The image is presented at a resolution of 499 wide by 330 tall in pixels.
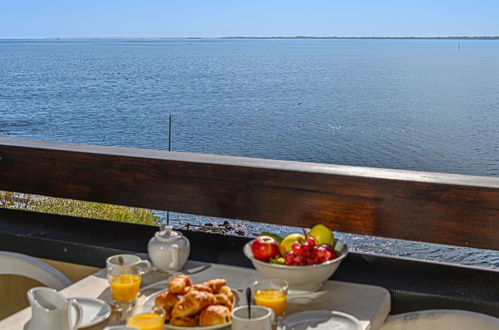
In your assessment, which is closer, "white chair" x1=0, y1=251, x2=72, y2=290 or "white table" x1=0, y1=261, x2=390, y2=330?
"white table" x1=0, y1=261, x2=390, y2=330

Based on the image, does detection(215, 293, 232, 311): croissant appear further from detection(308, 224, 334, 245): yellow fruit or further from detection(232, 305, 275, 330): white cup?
detection(308, 224, 334, 245): yellow fruit

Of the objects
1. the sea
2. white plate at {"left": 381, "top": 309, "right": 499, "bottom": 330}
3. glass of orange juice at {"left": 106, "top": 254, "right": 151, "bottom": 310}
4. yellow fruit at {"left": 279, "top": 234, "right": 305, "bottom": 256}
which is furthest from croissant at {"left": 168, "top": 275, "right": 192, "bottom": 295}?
the sea

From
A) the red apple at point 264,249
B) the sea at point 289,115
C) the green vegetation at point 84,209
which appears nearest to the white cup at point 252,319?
the red apple at point 264,249

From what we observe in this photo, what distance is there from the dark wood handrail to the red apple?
0.97 feet

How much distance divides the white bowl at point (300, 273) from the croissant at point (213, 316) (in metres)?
0.23

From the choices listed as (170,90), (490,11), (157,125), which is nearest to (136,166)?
(157,125)

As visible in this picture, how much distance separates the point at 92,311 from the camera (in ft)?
4.38

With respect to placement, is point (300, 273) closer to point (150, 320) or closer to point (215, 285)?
point (215, 285)

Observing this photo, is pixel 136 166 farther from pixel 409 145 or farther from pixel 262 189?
pixel 409 145

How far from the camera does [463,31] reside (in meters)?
90.2

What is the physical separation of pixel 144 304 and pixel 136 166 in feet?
2.50

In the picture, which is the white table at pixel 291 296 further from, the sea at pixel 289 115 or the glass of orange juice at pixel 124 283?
the sea at pixel 289 115

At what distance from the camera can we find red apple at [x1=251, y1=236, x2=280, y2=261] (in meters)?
1.51

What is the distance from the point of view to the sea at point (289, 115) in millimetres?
22266
